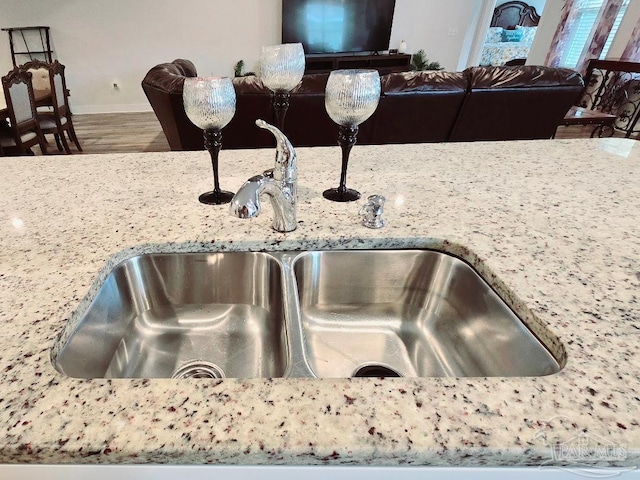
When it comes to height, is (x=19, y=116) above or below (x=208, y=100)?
below

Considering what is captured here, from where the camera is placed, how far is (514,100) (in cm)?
213

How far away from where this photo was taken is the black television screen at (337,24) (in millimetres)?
4770

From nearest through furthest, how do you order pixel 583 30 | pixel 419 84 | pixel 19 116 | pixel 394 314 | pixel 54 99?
pixel 394 314
pixel 419 84
pixel 19 116
pixel 54 99
pixel 583 30

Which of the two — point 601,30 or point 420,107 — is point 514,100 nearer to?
point 420,107

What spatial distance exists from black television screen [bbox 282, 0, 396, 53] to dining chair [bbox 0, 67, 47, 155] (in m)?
3.31

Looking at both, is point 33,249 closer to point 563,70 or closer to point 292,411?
point 292,411

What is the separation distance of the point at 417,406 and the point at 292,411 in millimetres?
134

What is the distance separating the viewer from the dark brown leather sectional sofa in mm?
2055

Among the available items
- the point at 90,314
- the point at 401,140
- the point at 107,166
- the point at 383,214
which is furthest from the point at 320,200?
the point at 401,140

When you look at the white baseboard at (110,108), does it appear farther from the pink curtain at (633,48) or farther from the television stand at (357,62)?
the pink curtain at (633,48)

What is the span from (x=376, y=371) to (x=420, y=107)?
6.10 feet

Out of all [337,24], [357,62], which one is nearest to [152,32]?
[337,24]

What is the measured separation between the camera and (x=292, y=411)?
37 centimetres

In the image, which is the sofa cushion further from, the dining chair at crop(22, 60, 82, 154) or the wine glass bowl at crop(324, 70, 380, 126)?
the dining chair at crop(22, 60, 82, 154)
